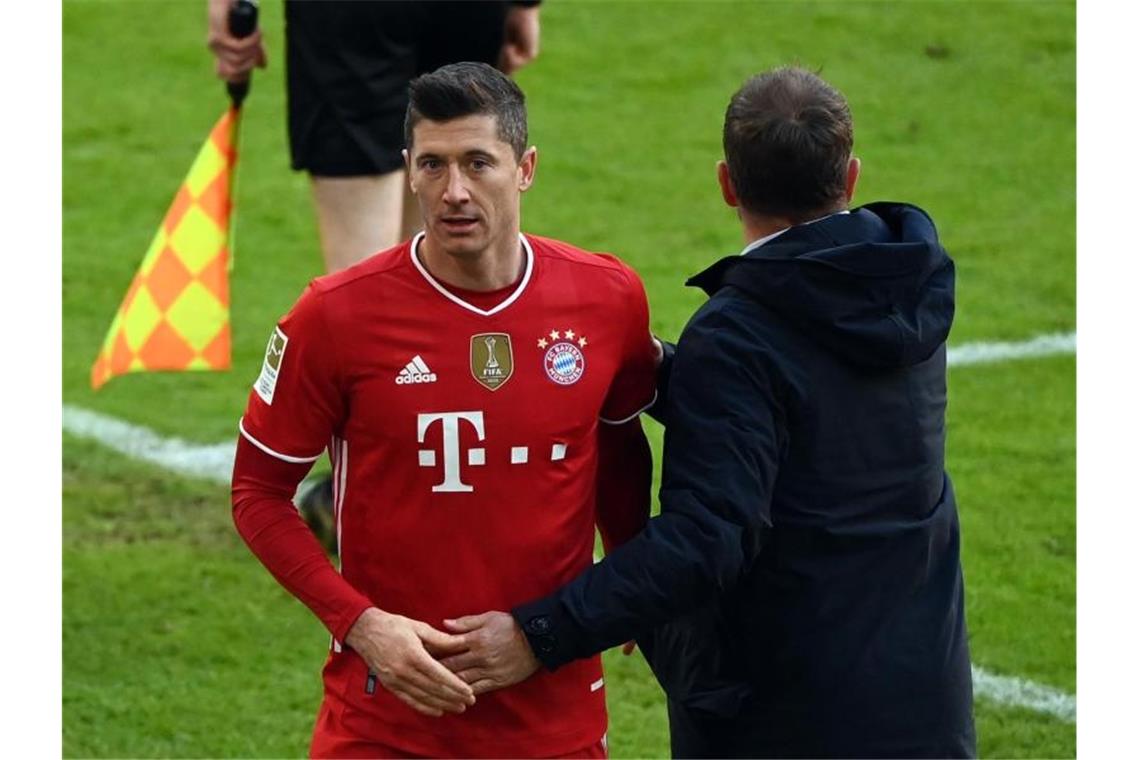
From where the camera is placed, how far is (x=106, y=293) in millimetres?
9367

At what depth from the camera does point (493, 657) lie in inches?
140

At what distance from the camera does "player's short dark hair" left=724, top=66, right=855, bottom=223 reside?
137 inches

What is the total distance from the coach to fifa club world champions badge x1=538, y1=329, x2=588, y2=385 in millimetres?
228

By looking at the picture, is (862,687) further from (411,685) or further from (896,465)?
(411,685)

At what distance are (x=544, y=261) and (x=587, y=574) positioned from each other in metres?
0.56

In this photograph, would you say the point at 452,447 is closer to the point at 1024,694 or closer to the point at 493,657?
the point at 493,657

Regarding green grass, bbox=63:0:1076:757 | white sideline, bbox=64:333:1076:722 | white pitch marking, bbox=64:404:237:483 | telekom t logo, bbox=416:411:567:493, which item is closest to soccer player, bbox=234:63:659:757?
telekom t logo, bbox=416:411:567:493

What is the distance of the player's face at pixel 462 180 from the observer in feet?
11.6

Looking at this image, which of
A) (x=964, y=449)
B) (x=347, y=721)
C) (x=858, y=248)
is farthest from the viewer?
(x=964, y=449)

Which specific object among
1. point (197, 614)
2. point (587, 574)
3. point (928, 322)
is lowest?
point (197, 614)

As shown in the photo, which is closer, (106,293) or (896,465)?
(896,465)

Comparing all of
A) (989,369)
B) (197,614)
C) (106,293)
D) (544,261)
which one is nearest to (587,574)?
(544,261)

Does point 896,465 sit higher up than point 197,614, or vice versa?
point 896,465

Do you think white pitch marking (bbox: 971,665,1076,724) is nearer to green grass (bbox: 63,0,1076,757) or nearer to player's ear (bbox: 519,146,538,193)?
green grass (bbox: 63,0,1076,757)
